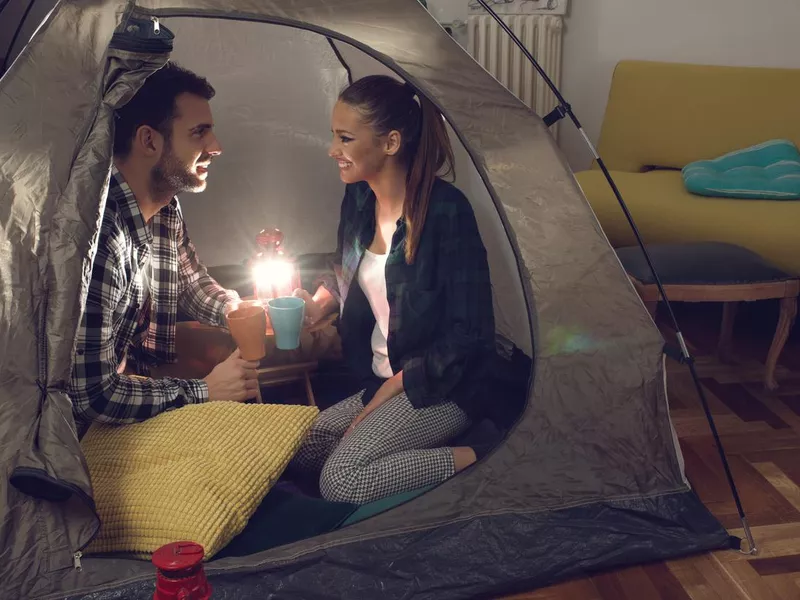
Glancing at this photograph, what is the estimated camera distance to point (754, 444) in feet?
6.59

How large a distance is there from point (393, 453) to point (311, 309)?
0.54 meters

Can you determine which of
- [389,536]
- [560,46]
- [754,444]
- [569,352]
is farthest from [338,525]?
[560,46]

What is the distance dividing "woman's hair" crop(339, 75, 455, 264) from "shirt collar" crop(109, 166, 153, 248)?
0.44m

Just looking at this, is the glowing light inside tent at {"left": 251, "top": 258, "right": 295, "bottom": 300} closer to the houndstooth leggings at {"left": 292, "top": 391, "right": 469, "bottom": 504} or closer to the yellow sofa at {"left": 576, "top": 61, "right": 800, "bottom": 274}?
the houndstooth leggings at {"left": 292, "top": 391, "right": 469, "bottom": 504}

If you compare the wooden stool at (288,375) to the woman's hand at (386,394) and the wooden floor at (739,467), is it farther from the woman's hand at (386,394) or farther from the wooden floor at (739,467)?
the wooden floor at (739,467)

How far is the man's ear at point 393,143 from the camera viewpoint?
1.68 metres

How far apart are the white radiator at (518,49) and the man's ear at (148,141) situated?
6.70 ft

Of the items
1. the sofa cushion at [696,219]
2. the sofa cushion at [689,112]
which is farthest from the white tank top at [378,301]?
the sofa cushion at [689,112]

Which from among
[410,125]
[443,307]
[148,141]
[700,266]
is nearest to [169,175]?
Result: [148,141]

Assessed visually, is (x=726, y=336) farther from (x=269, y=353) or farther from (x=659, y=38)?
(x=659, y=38)

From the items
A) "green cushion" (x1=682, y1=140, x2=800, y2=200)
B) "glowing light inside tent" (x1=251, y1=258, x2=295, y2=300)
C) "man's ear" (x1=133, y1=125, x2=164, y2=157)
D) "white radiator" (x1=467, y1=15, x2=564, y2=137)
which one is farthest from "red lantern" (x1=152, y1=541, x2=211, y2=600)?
"white radiator" (x1=467, y1=15, x2=564, y2=137)

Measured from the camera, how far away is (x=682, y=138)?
3125 mm

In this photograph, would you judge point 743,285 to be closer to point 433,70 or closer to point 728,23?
point 433,70

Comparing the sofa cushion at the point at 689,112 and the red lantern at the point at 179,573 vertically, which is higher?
the sofa cushion at the point at 689,112
